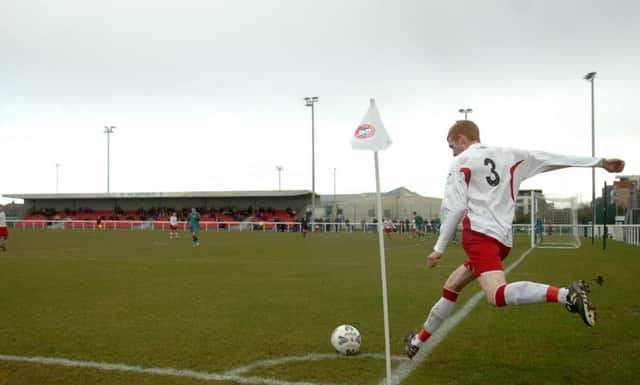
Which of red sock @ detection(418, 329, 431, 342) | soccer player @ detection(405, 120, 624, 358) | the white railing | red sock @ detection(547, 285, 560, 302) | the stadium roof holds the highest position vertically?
the stadium roof

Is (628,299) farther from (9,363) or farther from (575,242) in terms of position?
(575,242)

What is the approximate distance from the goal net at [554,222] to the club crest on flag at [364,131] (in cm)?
2508

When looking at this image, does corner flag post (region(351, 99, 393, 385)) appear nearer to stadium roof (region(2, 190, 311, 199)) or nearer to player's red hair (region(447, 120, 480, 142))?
player's red hair (region(447, 120, 480, 142))

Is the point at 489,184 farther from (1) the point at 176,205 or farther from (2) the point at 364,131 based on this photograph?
(1) the point at 176,205

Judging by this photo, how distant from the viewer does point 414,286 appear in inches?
416

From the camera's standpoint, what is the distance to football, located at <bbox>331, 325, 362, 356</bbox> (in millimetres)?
5203

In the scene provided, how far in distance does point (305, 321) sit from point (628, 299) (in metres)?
5.37

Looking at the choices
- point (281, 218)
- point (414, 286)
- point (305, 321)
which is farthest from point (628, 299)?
point (281, 218)

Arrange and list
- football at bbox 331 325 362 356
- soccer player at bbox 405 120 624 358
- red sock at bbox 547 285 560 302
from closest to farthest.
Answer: red sock at bbox 547 285 560 302, soccer player at bbox 405 120 624 358, football at bbox 331 325 362 356

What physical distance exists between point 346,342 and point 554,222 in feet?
101

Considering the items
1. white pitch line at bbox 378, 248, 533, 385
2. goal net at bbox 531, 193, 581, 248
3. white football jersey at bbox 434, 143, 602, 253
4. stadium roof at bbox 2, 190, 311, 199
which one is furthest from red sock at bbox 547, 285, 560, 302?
stadium roof at bbox 2, 190, 311, 199

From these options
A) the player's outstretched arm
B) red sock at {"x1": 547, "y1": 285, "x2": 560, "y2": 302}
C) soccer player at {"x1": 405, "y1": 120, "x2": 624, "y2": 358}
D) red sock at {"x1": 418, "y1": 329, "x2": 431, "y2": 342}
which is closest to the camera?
red sock at {"x1": 547, "y1": 285, "x2": 560, "y2": 302}

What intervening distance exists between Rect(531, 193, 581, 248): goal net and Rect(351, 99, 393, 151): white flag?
82.2 ft

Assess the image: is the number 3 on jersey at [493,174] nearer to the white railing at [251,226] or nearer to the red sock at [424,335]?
the red sock at [424,335]
